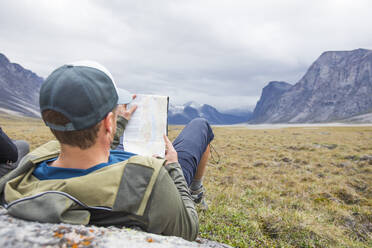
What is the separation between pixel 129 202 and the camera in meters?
1.61

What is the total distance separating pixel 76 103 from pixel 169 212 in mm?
1025

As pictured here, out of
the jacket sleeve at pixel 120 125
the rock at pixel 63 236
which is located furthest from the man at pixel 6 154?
the rock at pixel 63 236

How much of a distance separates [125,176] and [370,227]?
521 centimetres

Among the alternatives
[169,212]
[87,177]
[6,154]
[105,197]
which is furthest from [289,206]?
[6,154]

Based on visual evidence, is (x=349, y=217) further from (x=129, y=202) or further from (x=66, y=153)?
(x=66, y=153)

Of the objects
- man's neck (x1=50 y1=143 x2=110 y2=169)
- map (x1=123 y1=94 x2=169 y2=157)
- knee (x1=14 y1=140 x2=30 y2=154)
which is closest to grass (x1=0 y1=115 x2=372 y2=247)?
map (x1=123 y1=94 x2=169 y2=157)

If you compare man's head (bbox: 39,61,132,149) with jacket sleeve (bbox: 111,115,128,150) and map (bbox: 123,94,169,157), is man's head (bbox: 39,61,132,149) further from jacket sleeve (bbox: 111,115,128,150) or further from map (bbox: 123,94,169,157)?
jacket sleeve (bbox: 111,115,128,150)

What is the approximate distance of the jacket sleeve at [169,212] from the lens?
166 centimetres

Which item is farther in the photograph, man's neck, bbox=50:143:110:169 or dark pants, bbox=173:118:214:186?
dark pants, bbox=173:118:214:186

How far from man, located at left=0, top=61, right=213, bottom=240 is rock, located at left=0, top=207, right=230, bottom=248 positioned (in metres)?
Result: 0.09

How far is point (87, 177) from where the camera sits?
159cm

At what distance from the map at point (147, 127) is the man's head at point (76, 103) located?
132cm

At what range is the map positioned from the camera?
9.93ft

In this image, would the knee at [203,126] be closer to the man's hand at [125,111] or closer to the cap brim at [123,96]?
the man's hand at [125,111]
